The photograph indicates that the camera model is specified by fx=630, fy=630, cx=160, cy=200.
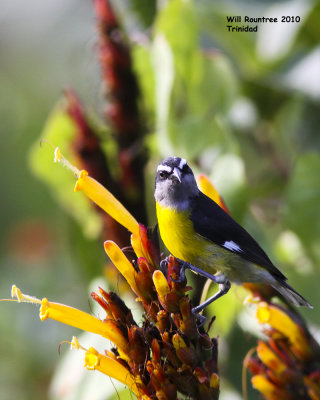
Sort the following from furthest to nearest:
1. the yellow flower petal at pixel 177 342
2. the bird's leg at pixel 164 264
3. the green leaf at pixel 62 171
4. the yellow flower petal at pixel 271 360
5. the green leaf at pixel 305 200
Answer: the green leaf at pixel 62 171 → the green leaf at pixel 305 200 → the yellow flower petal at pixel 271 360 → the bird's leg at pixel 164 264 → the yellow flower petal at pixel 177 342

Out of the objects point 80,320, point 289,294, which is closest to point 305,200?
point 289,294

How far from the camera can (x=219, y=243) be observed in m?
1.70

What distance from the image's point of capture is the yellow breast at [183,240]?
169 centimetres

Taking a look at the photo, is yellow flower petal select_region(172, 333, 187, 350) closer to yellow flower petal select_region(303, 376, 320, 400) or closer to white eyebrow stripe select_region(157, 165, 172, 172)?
yellow flower petal select_region(303, 376, 320, 400)

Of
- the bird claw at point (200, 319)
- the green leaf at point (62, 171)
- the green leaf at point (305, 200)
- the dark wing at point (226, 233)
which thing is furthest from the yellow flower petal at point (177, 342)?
the green leaf at point (62, 171)

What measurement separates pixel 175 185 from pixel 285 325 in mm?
486

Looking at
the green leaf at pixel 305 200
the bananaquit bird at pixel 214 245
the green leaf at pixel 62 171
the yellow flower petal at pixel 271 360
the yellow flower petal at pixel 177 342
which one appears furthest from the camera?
the green leaf at pixel 62 171

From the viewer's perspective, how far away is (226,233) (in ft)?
5.50

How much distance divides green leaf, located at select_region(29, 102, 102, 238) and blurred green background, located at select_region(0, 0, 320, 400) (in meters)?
0.02

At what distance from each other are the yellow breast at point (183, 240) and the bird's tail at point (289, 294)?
0.71 feet

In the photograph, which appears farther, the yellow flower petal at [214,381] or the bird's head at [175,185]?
the bird's head at [175,185]

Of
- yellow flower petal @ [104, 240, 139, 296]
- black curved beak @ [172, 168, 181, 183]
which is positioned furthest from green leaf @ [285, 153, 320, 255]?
yellow flower petal @ [104, 240, 139, 296]

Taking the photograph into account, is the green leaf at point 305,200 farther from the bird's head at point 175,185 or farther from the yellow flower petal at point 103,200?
the yellow flower petal at point 103,200

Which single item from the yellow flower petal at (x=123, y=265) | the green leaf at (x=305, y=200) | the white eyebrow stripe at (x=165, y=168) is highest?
the green leaf at (x=305, y=200)
